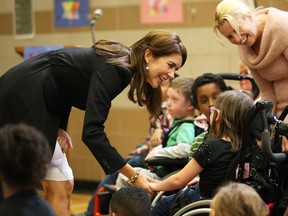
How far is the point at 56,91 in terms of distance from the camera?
283 centimetres

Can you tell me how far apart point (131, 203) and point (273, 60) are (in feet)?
3.29

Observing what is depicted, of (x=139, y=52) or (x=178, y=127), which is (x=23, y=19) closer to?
(x=178, y=127)

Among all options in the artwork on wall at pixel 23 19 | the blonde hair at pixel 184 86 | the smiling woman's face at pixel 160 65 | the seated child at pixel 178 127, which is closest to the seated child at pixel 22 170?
the smiling woman's face at pixel 160 65

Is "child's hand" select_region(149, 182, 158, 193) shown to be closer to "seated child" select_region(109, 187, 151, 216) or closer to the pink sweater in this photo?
"seated child" select_region(109, 187, 151, 216)

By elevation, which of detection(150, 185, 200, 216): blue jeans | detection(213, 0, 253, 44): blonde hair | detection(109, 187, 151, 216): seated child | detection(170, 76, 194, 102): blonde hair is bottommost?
detection(150, 185, 200, 216): blue jeans

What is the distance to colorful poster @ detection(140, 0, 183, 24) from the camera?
19.2ft

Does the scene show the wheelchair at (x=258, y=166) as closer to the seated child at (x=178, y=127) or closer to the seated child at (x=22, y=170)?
the seated child at (x=178, y=127)

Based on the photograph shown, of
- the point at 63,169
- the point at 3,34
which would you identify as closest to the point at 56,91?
the point at 63,169

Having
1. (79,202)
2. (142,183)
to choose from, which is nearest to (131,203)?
(142,183)

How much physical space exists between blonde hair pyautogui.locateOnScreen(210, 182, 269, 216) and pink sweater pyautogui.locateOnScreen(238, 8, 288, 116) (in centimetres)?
122

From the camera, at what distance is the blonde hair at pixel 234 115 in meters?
3.14

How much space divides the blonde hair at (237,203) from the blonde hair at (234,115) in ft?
2.87

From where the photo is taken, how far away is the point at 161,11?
19.5 feet

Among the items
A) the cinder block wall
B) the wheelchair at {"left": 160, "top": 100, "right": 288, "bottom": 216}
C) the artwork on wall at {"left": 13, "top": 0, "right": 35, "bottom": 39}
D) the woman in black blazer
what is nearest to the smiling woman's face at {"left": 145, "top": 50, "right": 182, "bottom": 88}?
the woman in black blazer
